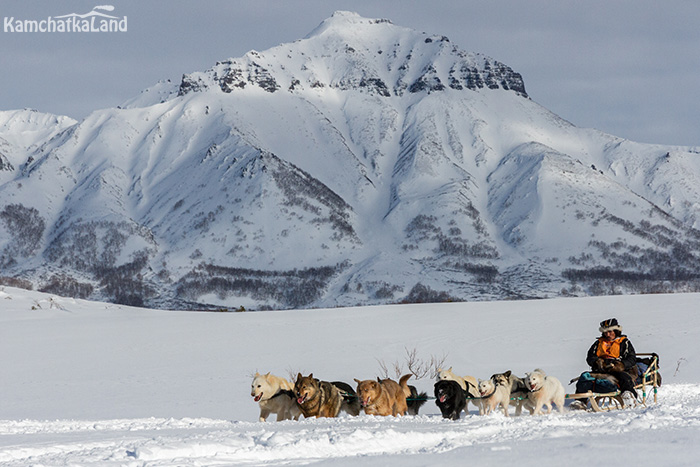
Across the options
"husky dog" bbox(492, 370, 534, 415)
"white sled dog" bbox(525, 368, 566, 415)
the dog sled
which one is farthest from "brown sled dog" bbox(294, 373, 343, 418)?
the dog sled

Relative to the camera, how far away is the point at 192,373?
2212 cm

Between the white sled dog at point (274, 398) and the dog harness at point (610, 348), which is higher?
the dog harness at point (610, 348)

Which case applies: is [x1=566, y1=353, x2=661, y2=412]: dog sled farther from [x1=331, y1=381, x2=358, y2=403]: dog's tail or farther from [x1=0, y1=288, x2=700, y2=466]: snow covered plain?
[x1=331, y1=381, x2=358, y2=403]: dog's tail

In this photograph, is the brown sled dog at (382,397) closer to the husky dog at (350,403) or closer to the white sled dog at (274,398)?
the husky dog at (350,403)

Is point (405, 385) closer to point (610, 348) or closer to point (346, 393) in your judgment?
point (346, 393)

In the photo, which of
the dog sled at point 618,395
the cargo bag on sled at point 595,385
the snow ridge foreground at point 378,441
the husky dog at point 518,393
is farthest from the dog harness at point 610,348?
the snow ridge foreground at point 378,441

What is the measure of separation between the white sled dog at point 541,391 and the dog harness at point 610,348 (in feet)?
4.50

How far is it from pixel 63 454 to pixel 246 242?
18672 centimetres

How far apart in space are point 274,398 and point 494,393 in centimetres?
344

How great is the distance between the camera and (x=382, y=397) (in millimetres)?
11430

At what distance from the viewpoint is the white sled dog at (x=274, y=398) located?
11625 mm

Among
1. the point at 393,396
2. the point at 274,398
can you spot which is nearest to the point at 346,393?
the point at 393,396

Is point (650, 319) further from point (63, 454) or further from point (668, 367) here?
point (63, 454)

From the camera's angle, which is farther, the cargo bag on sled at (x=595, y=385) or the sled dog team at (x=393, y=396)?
the cargo bag on sled at (x=595, y=385)
